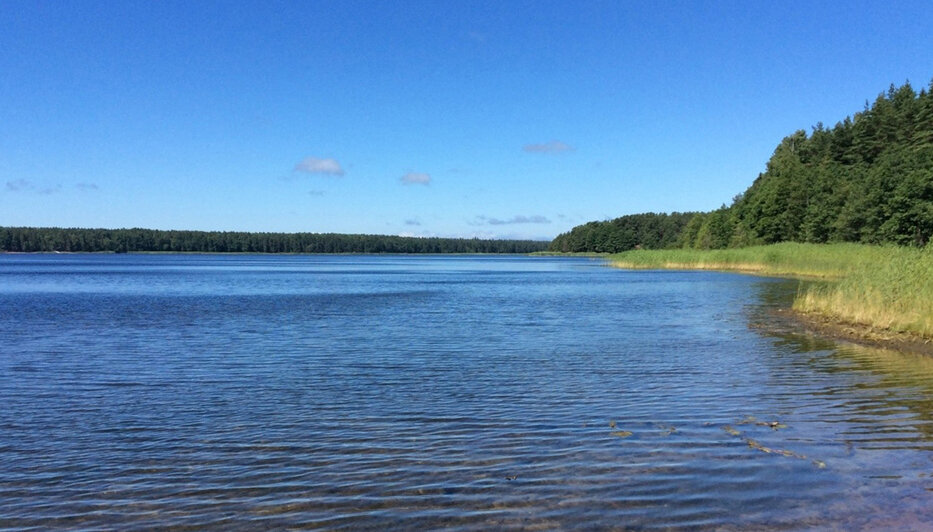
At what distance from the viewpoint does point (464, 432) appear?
8.87m

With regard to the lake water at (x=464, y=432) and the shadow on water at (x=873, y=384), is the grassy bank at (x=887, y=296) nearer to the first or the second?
the shadow on water at (x=873, y=384)

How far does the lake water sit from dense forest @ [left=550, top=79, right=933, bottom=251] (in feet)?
148

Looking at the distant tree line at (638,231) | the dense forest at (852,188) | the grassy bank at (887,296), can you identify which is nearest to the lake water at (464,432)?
the grassy bank at (887,296)

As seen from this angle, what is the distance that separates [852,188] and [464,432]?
65.4 metres

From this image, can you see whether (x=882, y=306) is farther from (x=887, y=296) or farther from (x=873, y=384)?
(x=873, y=384)

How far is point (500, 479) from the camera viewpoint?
6879 mm

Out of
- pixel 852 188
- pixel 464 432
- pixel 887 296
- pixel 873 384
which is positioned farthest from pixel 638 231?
pixel 464 432

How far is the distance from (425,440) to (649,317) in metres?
17.9

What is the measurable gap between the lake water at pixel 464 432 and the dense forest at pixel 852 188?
45119 millimetres

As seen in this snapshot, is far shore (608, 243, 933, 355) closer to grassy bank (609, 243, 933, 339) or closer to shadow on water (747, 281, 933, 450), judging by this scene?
grassy bank (609, 243, 933, 339)

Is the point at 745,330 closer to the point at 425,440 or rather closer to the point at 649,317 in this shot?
the point at 649,317

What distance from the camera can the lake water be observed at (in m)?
6.11

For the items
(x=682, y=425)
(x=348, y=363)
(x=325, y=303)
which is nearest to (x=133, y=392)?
(x=348, y=363)

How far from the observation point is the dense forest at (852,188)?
54.9 m
